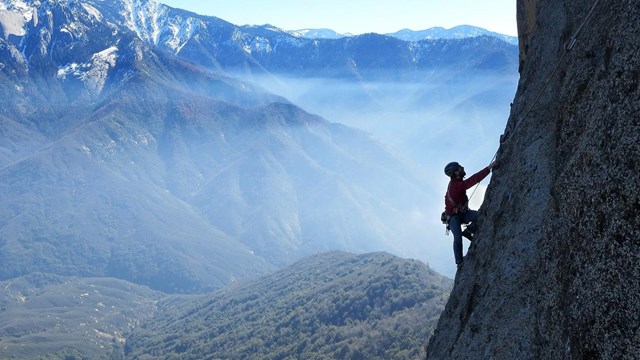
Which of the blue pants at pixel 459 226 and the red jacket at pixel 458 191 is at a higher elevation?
the red jacket at pixel 458 191

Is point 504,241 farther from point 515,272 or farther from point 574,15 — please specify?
point 574,15

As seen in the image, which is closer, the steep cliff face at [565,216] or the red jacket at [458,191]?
the steep cliff face at [565,216]

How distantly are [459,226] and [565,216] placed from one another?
718 centimetres

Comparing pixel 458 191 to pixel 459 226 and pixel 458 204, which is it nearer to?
pixel 458 204

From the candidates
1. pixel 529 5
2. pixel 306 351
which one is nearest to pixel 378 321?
pixel 306 351

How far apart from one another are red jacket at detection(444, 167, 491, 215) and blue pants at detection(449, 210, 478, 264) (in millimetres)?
301

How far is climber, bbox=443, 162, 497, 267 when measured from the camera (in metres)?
17.3

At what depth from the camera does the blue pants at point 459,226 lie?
18.2 metres

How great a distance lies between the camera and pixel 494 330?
13.2m

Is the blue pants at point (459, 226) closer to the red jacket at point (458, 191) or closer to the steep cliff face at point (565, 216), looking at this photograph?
the red jacket at point (458, 191)

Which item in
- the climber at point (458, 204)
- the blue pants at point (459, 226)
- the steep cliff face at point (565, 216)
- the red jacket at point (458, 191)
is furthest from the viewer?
the blue pants at point (459, 226)

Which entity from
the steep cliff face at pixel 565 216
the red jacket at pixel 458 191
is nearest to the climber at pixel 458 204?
the red jacket at pixel 458 191

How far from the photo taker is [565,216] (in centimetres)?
1120

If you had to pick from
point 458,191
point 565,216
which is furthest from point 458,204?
point 565,216
